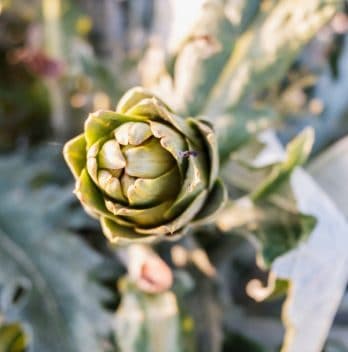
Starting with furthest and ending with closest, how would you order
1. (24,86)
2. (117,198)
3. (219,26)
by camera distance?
1. (24,86)
2. (219,26)
3. (117,198)

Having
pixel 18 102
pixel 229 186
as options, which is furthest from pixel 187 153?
pixel 18 102

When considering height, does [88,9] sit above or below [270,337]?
above

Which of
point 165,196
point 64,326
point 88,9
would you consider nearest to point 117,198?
A: point 165,196

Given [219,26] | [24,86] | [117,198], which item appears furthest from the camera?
[24,86]

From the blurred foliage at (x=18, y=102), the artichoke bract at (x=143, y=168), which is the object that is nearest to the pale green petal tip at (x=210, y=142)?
the artichoke bract at (x=143, y=168)

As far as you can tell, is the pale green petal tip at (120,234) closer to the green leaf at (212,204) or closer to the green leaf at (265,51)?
the green leaf at (212,204)

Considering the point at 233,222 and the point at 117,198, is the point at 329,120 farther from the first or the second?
the point at 117,198
